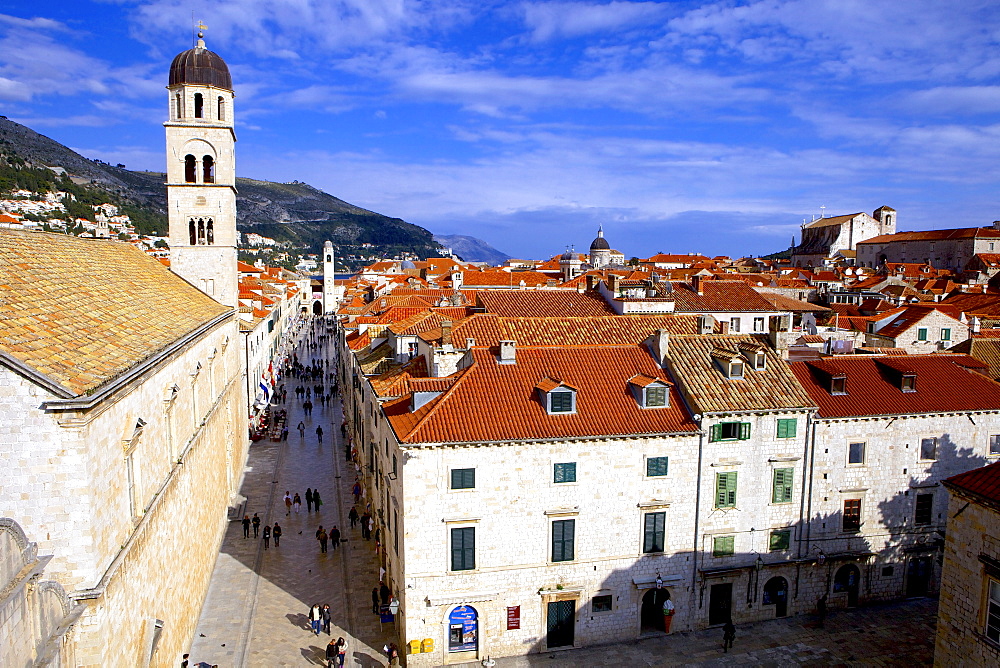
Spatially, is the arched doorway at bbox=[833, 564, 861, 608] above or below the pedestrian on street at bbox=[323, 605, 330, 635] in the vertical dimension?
above

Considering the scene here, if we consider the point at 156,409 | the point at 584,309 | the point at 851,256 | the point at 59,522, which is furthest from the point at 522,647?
the point at 851,256

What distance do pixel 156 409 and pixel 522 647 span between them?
13.0 metres

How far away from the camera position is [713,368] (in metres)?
24.9

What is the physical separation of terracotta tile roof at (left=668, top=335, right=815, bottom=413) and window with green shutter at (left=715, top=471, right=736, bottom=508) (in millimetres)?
2238

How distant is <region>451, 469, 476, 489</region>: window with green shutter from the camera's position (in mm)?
20922

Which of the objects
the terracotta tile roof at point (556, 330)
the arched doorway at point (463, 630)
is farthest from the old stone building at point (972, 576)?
the terracotta tile roof at point (556, 330)

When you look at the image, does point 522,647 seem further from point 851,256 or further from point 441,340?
point 851,256

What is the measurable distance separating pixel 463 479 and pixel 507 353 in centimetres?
507

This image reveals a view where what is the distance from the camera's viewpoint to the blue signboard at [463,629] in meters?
21.5

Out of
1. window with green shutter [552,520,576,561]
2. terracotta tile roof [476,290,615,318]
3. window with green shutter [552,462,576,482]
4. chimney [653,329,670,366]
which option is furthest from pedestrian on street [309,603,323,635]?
terracotta tile roof [476,290,615,318]

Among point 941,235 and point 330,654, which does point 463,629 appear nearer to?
point 330,654

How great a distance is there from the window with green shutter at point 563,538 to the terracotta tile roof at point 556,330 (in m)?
8.05

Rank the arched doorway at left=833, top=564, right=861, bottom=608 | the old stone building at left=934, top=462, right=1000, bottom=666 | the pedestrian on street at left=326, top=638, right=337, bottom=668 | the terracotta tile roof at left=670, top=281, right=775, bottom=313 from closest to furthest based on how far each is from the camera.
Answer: the old stone building at left=934, top=462, right=1000, bottom=666, the pedestrian on street at left=326, top=638, right=337, bottom=668, the arched doorway at left=833, top=564, right=861, bottom=608, the terracotta tile roof at left=670, top=281, right=775, bottom=313

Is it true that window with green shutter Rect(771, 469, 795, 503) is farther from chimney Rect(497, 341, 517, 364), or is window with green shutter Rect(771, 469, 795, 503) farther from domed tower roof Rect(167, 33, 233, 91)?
domed tower roof Rect(167, 33, 233, 91)
